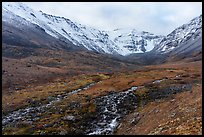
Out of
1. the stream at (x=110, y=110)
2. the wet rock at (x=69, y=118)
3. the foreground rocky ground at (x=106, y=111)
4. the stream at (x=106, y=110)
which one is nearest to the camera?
the foreground rocky ground at (x=106, y=111)

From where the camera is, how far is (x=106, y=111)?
53281mm

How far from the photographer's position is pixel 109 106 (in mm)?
56688

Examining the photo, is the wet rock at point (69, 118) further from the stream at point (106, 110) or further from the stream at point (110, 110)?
the stream at point (110, 110)

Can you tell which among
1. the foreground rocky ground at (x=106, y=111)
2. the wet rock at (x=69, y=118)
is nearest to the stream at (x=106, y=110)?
the foreground rocky ground at (x=106, y=111)

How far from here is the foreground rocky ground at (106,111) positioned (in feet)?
132

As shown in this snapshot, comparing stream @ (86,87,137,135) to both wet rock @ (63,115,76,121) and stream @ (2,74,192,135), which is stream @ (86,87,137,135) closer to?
stream @ (2,74,192,135)

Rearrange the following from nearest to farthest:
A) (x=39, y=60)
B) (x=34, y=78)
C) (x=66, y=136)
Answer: (x=66, y=136) < (x=34, y=78) < (x=39, y=60)

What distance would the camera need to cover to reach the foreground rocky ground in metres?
40.3

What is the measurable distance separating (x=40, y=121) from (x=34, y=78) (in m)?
49.1

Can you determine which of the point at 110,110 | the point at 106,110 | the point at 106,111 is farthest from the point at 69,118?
the point at 110,110

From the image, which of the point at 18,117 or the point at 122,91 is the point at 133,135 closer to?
the point at 18,117

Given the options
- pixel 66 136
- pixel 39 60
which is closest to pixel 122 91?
pixel 66 136

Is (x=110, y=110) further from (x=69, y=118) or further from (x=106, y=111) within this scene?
(x=69, y=118)

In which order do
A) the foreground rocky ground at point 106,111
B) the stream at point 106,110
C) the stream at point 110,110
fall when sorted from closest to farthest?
1. the foreground rocky ground at point 106,111
2. the stream at point 110,110
3. the stream at point 106,110
